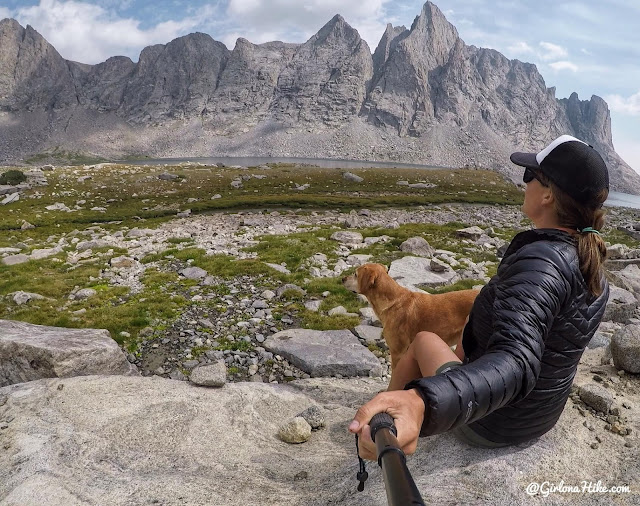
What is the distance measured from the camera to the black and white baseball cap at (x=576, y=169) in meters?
3.33

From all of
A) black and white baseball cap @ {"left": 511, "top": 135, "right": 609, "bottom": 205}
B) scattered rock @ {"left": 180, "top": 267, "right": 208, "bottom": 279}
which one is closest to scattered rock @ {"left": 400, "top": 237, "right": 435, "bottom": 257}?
scattered rock @ {"left": 180, "top": 267, "right": 208, "bottom": 279}

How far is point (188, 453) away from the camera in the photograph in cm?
524

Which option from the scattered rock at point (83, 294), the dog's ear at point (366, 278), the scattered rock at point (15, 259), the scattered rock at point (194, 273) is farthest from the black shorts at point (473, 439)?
the scattered rock at point (15, 259)

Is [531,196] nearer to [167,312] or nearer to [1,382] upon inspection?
[1,382]

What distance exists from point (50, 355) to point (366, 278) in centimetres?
663

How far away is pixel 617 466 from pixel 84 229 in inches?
1253

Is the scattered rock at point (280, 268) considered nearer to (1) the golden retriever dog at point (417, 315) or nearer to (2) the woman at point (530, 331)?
(1) the golden retriever dog at point (417, 315)

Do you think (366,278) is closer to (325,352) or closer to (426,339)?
(325,352)

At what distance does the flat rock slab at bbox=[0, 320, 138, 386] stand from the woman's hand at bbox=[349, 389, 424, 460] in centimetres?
724

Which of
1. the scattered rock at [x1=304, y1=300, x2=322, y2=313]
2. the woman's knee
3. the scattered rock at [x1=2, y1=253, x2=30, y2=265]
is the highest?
the woman's knee

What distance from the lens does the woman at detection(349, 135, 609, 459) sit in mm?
2260

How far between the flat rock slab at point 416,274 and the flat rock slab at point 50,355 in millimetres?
9782

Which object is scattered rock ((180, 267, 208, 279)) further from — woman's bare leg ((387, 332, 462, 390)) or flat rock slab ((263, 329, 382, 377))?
woman's bare leg ((387, 332, 462, 390))

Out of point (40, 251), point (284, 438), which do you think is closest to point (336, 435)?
point (284, 438)
